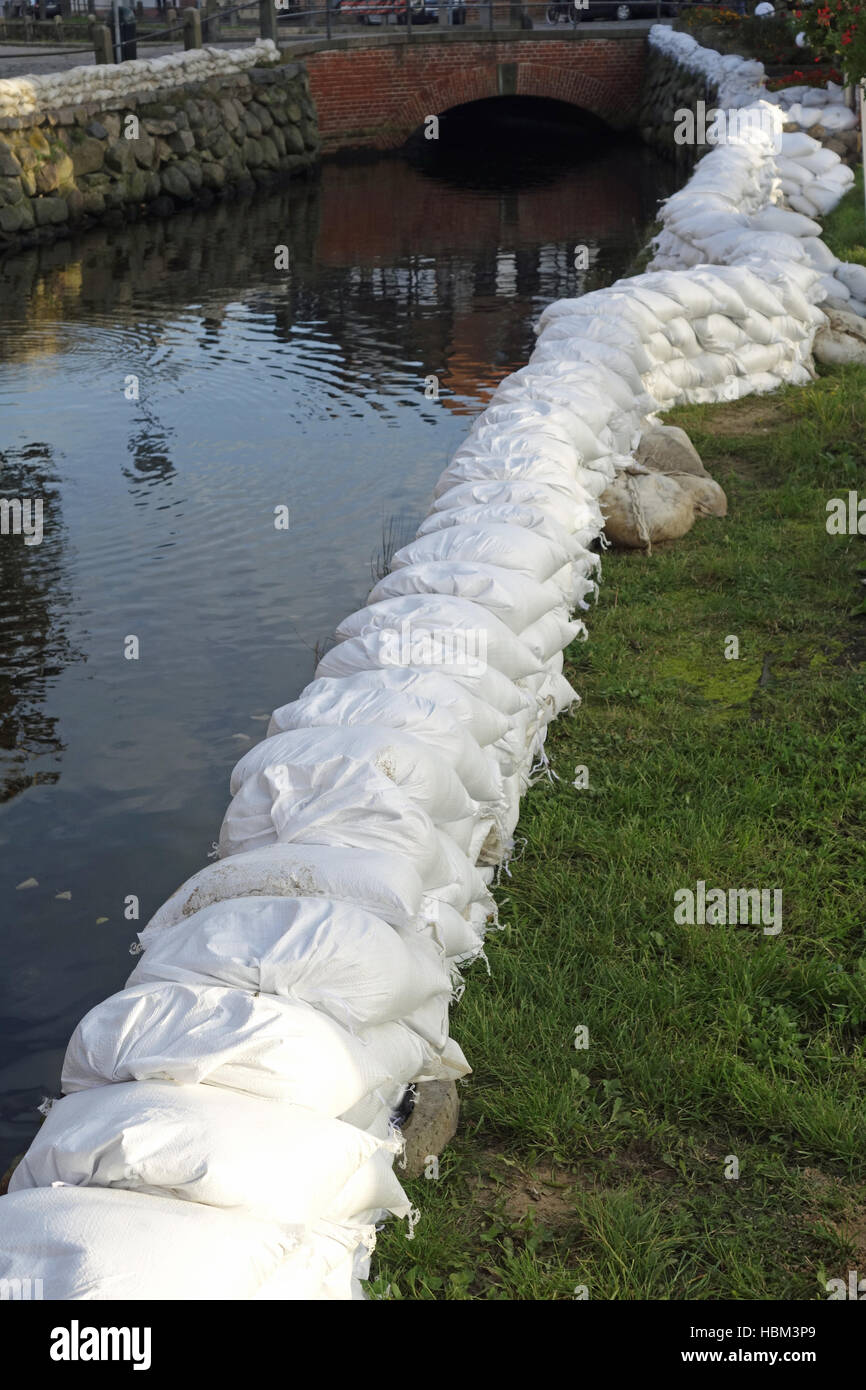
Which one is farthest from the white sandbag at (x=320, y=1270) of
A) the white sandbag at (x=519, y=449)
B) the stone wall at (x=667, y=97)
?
the stone wall at (x=667, y=97)

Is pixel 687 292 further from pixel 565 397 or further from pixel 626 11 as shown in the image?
pixel 626 11

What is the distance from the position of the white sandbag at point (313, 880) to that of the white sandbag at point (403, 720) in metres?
0.50

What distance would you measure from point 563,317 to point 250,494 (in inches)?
73.1

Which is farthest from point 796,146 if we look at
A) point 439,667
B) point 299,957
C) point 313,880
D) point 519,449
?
point 299,957

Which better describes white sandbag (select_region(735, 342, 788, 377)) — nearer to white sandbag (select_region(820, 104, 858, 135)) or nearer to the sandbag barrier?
the sandbag barrier

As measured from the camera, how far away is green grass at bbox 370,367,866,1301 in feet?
8.66

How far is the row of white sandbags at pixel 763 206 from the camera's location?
9.32 m

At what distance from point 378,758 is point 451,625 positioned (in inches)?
34.6

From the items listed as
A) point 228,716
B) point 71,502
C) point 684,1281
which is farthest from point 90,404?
point 684,1281

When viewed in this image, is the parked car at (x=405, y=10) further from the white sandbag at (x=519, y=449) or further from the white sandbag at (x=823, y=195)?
the white sandbag at (x=519, y=449)

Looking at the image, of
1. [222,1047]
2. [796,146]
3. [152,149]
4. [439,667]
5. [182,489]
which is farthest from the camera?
[152,149]

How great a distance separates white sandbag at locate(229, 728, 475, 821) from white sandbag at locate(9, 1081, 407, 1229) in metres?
1.05

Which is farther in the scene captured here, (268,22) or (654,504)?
(268,22)

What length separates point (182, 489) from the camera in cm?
771
